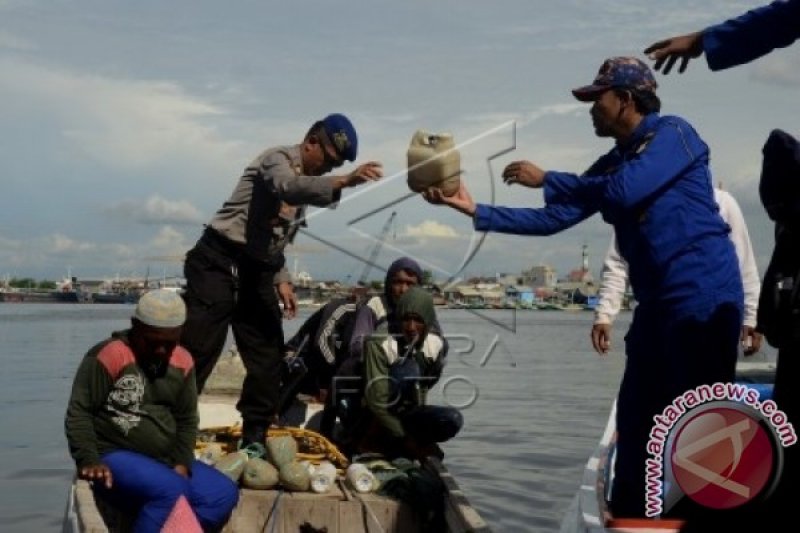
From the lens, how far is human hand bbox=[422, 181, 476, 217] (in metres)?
4.60

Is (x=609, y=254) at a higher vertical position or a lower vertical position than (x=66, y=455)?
higher

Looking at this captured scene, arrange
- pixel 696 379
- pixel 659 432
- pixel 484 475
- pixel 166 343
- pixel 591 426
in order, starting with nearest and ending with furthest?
pixel 659 432
pixel 696 379
pixel 166 343
pixel 484 475
pixel 591 426

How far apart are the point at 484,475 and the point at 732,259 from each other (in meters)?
13.1

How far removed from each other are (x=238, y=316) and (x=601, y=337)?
8.41 ft

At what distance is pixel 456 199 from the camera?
466cm

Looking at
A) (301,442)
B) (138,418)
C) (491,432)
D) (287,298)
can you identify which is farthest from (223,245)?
(491,432)

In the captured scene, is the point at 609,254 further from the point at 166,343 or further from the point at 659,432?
the point at 659,432

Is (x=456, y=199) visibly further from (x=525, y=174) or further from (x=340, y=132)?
(x=340, y=132)

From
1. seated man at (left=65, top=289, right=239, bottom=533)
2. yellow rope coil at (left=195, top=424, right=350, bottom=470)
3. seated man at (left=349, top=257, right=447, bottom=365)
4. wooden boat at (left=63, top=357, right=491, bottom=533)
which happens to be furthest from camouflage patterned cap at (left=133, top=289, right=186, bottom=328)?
seated man at (left=349, top=257, right=447, bottom=365)

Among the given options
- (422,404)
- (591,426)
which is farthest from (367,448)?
(591,426)

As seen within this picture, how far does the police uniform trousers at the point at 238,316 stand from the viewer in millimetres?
7156

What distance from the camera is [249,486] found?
22.9 feet

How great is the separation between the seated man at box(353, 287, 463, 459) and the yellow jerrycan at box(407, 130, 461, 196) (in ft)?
9.01

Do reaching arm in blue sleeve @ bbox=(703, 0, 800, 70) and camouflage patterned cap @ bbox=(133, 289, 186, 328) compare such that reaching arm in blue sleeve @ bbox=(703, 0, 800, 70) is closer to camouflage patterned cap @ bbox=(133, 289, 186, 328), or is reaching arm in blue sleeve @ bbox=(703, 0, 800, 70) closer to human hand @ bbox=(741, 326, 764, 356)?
human hand @ bbox=(741, 326, 764, 356)
